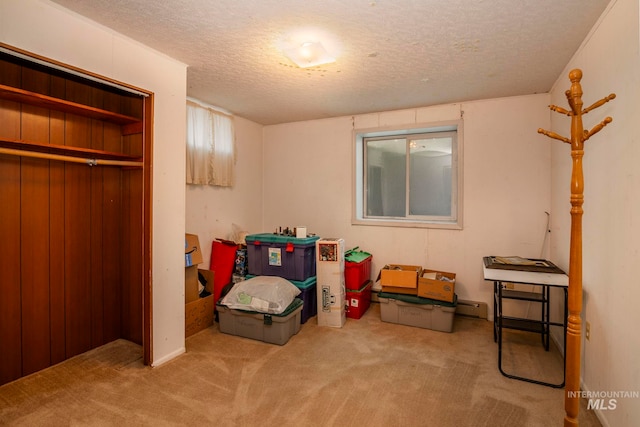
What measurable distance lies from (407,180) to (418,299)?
5.18 feet

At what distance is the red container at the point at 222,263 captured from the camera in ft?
12.0

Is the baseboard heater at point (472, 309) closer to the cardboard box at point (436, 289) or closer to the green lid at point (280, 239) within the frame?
the cardboard box at point (436, 289)

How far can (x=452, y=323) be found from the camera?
315 cm

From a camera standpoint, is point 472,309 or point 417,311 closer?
point 417,311

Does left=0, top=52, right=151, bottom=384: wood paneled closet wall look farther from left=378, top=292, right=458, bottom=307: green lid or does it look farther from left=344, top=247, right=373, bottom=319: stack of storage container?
left=378, top=292, right=458, bottom=307: green lid

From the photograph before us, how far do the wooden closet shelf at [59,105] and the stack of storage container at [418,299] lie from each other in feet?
9.40

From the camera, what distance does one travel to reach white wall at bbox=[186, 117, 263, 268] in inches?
143

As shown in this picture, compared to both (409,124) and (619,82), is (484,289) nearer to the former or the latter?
(409,124)

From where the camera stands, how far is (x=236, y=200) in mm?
4215

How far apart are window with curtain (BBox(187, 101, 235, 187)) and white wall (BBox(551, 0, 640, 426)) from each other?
3473mm

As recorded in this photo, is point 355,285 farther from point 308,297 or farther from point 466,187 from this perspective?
point 466,187

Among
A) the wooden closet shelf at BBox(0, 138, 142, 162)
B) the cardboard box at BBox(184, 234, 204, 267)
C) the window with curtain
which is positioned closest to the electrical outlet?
the cardboard box at BBox(184, 234, 204, 267)

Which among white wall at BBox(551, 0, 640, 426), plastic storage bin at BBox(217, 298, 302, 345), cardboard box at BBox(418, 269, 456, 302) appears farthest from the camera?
cardboard box at BBox(418, 269, 456, 302)

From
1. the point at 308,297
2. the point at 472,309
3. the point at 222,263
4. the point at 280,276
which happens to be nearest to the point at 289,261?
the point at 280,276
